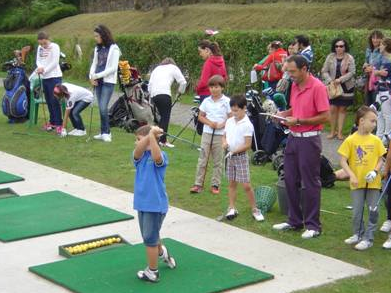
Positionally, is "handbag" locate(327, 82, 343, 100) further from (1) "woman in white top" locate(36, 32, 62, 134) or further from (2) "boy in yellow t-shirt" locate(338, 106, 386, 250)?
(2) "boy in yellow t-shirt" locate(338, 106, 386, 250)

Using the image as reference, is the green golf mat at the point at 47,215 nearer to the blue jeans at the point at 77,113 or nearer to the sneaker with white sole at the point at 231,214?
the sneaker with white sole at the point at 231,214

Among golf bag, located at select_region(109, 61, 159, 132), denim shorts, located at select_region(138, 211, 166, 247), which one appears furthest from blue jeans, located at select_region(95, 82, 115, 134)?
denim shorts, located at select_region(138, 211, 166, 247)

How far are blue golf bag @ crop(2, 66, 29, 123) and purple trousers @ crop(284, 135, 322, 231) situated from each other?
9606mm

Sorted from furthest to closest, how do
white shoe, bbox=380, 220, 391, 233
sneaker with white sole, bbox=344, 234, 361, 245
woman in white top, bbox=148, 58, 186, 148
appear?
woman in white top, bbox=148, 58, 186, 148, white shoe, bbox=380, 220, 391, 233, sneaker with white sole, bbox=344, 234, 361, 245

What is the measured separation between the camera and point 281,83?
11.8 meters

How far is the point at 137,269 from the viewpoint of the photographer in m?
6.48

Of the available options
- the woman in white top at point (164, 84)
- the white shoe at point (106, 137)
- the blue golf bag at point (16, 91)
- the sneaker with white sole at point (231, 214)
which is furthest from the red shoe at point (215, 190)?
the blue golf bag at point (16, 91)

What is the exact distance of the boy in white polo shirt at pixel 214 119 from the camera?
8922 millimetres

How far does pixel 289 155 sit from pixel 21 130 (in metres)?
8.97

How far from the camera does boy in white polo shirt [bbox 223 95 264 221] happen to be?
806 centimetres

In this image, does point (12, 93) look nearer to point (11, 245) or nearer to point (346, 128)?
point (346, 128)

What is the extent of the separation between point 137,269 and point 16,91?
1027 cm

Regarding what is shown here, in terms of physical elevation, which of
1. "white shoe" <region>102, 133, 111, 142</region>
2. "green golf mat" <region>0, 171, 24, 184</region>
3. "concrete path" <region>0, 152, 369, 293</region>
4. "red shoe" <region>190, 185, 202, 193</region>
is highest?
"concrete path" <region>0, 152, 369, 293</region>

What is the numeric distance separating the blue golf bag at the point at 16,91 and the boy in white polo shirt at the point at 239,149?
878cm
